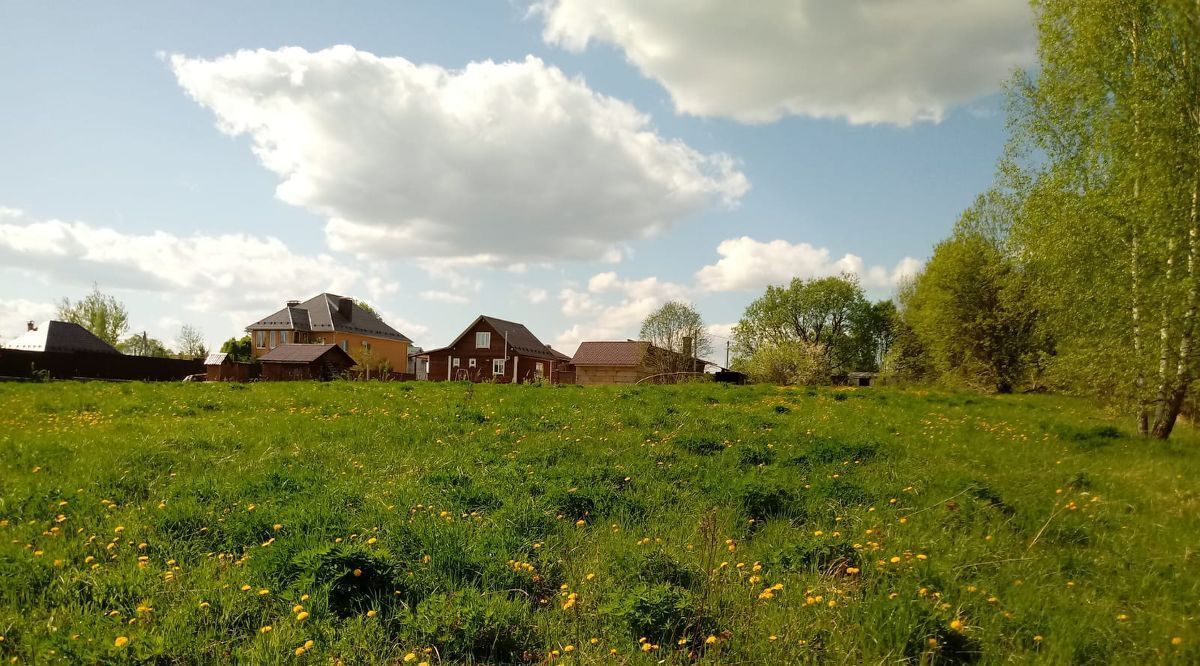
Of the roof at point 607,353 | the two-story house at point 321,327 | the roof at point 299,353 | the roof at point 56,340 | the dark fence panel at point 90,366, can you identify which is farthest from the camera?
the two-story house at point 321,327

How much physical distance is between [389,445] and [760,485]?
19.8 ft

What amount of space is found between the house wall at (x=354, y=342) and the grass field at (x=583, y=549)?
5948cm

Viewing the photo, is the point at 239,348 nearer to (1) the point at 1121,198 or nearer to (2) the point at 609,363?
(2) the point at 609,363

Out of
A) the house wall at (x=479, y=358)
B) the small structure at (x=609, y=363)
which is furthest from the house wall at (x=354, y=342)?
the small structure at (x=609, y=363)

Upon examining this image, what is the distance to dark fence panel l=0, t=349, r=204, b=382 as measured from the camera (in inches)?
1323

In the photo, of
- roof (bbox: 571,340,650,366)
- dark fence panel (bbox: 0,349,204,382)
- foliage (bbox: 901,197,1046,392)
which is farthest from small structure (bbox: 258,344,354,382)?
foliage (bbox: 901,197,1046,392)

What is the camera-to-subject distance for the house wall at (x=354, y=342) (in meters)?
69.6

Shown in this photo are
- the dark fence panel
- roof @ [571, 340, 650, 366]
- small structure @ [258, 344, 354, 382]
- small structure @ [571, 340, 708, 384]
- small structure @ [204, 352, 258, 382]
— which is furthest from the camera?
roof @ [571, 340, 650, 366]

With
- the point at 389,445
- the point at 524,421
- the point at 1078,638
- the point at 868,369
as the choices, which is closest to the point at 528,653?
the point at 1078,638

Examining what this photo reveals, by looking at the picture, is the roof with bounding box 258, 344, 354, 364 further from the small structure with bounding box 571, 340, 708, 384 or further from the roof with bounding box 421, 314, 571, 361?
the small structure with bounding box 571, 340, 708, 384

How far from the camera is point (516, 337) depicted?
60.2 m

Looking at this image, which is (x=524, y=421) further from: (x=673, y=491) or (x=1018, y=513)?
(x=1018, y=513)

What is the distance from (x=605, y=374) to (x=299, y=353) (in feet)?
94.5

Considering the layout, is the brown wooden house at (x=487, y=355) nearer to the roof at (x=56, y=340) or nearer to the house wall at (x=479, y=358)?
the house wall at (x=479, y=358)
